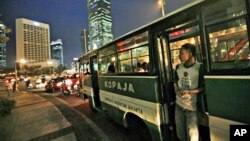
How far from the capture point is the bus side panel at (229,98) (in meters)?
2.71

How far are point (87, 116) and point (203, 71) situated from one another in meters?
7.77

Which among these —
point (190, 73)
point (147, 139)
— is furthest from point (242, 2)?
point (147, 139)

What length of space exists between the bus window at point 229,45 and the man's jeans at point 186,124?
990mm

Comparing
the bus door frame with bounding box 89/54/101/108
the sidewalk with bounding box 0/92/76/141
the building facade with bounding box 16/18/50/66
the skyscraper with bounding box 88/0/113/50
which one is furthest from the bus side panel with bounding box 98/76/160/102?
the building facade with bounding box 16/18/50/66

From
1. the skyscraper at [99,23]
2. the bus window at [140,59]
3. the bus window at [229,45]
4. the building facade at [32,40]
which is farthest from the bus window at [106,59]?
the building facade at [32,40]

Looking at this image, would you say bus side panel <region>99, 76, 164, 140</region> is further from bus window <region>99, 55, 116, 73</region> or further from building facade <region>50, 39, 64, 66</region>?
building facade <region>50, 39, 64, 66</region>

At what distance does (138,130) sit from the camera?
5605mm

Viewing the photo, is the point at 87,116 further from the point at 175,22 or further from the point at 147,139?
the point at 175,22

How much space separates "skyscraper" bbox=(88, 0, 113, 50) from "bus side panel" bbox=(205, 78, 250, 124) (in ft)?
169

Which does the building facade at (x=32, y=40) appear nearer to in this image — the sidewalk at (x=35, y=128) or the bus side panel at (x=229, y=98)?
the sidewalk at (x=35, y=128)

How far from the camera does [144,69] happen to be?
4.86m

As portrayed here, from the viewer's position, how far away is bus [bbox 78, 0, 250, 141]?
2.84 metres

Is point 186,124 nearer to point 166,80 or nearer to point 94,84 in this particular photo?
point 166,80

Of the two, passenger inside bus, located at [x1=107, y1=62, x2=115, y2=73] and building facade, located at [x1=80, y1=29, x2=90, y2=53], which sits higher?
building facade, located at [x1=80, y1=29, x2=90, y2=53]
